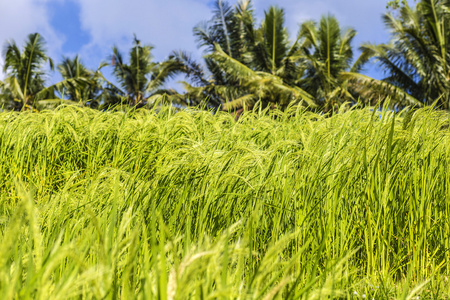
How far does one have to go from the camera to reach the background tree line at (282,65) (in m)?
15.4

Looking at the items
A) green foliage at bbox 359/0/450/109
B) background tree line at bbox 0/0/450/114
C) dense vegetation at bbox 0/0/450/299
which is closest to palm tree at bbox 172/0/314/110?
background tree line at bbox 0/0/450/114

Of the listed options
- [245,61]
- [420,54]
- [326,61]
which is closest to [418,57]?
[420,54]

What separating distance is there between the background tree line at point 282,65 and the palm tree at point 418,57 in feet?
0.13

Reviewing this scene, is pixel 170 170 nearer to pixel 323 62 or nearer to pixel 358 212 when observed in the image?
pixel 358 212

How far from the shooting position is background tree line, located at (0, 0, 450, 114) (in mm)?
15438

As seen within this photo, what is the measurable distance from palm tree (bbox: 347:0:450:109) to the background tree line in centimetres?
4

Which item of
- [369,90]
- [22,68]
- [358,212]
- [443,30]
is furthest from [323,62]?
[358,212]

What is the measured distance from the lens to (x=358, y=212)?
5.80ft

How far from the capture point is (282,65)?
733 inches

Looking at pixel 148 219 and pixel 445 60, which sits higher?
pixel 445 60

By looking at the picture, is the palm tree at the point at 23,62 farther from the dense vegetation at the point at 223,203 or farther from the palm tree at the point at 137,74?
the dense vegetation at the point at 223,203

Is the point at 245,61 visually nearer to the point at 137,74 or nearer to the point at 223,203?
the point at 137,74

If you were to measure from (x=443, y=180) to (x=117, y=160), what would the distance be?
2.07 m

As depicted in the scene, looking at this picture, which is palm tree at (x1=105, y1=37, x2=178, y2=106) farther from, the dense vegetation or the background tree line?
the dense vegetation
